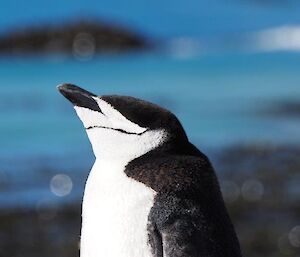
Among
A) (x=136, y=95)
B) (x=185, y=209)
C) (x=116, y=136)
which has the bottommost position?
Answer: (x=185, y=209)

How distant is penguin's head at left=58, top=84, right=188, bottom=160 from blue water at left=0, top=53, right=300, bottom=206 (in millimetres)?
7350

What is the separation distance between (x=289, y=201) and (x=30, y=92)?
35.2 ft

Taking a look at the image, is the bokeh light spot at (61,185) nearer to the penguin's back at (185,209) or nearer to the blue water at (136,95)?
the blue water at (136,95)

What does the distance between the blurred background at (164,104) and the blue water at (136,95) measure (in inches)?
1.0

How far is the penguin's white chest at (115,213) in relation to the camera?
103 inches

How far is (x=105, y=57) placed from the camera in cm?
2597

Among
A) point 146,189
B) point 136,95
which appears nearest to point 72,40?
point 136,95

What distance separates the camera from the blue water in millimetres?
12117

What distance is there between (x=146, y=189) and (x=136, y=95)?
1562 cm

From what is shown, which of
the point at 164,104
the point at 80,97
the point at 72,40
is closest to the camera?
the point at 80,97

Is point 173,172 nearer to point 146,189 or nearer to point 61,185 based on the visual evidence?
point 146,189

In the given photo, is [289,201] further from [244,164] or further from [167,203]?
[167,203]

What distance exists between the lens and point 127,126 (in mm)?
2639

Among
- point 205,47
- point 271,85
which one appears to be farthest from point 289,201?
point 205,47
